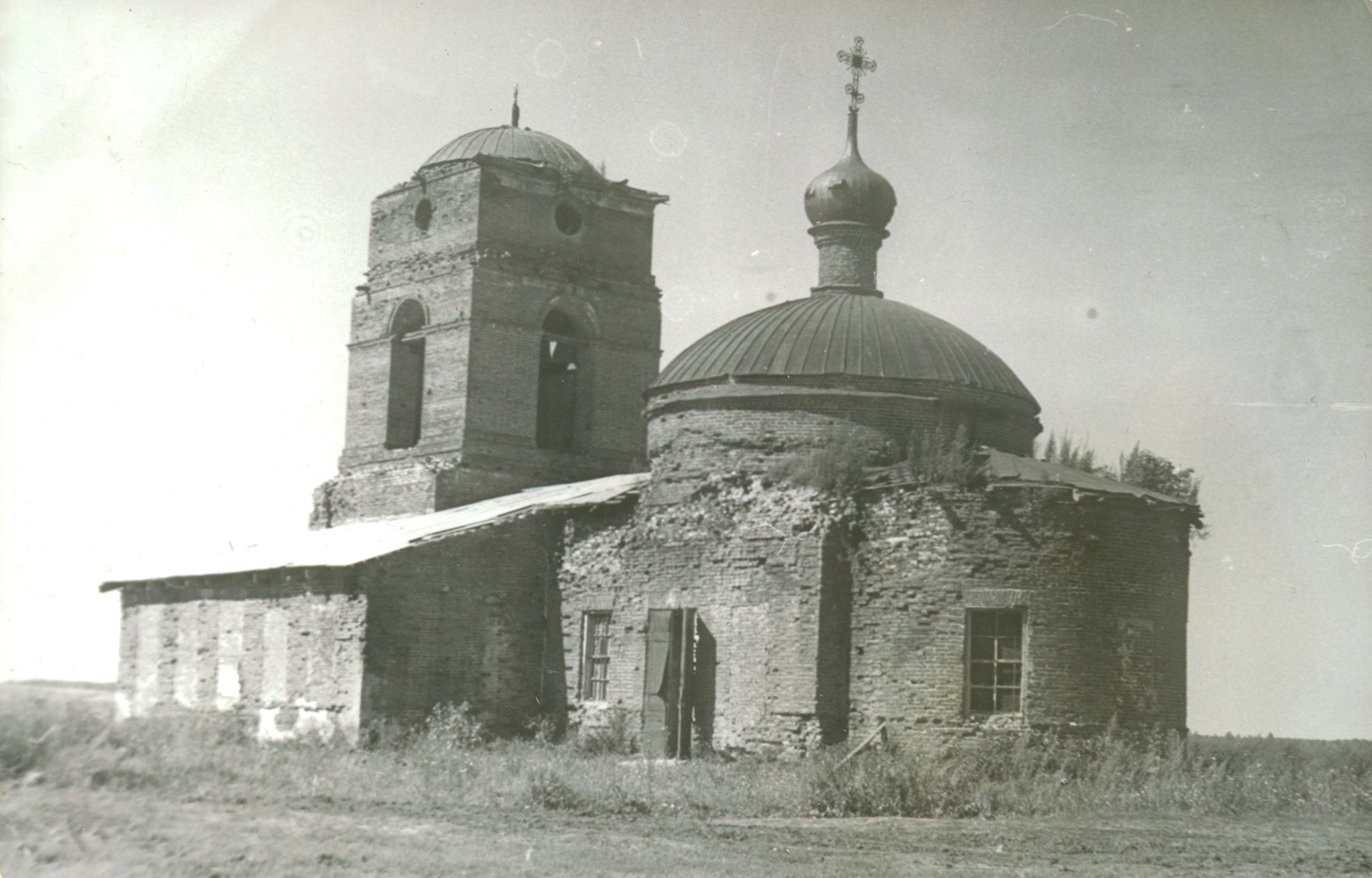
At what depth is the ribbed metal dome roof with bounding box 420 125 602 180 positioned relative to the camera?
29.0 m

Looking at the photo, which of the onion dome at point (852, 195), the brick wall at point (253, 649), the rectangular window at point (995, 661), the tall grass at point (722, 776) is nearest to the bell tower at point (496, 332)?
the brick wall at point (253, 649)

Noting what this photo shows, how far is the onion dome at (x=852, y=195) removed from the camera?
958 inches

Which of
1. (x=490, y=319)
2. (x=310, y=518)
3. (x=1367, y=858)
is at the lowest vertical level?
(x=1367, y=858)

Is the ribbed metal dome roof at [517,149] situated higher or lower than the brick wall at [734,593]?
higher

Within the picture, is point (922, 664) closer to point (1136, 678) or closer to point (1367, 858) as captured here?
point (1136, 678)

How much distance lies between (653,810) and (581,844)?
7.34 ft

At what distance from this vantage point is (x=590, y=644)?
2302 cm

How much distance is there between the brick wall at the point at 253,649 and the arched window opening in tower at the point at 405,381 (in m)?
4.74

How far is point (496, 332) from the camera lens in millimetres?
28172

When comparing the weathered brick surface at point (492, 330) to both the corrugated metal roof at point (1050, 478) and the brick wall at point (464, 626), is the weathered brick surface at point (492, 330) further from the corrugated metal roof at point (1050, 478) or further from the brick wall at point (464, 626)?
the corrugated metal roof at point (1050, 478)

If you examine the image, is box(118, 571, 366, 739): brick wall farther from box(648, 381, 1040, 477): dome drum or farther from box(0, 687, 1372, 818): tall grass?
box(648, 381, 1040, 477): dome drum

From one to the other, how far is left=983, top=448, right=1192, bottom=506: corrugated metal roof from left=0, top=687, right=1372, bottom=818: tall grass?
2.65 meters

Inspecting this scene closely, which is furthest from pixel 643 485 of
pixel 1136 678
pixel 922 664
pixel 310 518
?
pixel 310 518

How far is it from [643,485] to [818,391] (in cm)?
278
